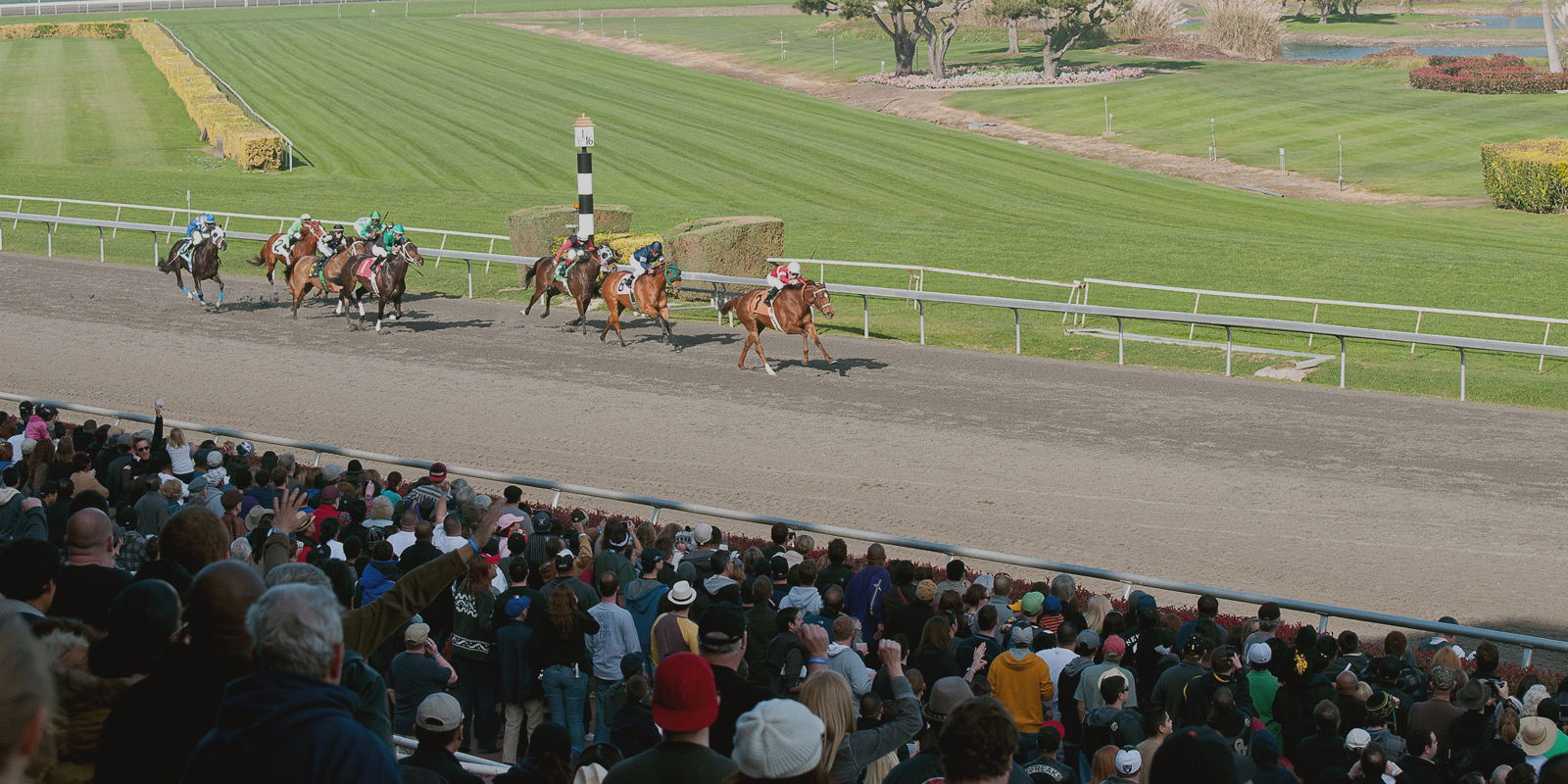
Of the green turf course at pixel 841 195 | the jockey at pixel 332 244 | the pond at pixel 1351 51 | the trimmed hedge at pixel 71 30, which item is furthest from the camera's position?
the trimmed hedge at pixel 71 30

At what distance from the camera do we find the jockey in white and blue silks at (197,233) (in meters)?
19.6

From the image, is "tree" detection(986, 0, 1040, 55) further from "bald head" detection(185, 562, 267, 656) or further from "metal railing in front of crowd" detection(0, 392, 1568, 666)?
"bald head" detection(185, 562, 267, 656)

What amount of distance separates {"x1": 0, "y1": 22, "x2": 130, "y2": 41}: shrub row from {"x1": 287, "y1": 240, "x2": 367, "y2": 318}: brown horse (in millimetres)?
50340

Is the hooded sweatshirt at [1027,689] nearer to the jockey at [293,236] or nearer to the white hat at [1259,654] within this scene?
the white hat at [1259,654]

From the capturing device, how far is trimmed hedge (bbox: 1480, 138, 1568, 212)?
97.5ft

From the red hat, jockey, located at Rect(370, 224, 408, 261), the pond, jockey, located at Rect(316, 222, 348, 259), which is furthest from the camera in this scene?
the pond

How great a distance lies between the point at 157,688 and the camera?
2.88 meters

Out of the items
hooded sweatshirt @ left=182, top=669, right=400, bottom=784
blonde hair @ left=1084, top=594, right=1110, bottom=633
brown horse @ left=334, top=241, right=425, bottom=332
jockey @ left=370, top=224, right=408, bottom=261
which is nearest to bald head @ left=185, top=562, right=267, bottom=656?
hooded sweatshirt @ left=182, top=669, right=400, bottom=784

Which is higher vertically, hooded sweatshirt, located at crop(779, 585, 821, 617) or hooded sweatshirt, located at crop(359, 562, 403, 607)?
hooded sweatshirt, located at crop(359, 562, 403, 607)

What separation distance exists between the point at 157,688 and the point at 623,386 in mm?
11917

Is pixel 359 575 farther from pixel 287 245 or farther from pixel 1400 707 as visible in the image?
pixel 287 245

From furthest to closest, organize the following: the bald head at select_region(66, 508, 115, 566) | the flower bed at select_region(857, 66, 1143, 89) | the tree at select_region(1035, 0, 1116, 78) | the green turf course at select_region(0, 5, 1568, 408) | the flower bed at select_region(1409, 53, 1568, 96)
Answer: the flower bed at select_region(857, 66, 1143, 89) < the tree at select_region(1035, 0, 1116, 78) < the flower bed at select_region(1409, 53, 1568, 96) < the green turf course at select_region(0, 5, 1568, 408) < the bald head at select_region(66, 508, 115, 566)

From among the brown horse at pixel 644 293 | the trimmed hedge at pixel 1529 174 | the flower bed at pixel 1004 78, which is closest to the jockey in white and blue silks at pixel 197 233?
the brown horse at pixel 644 293

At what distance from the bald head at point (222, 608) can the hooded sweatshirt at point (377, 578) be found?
9.91ft
